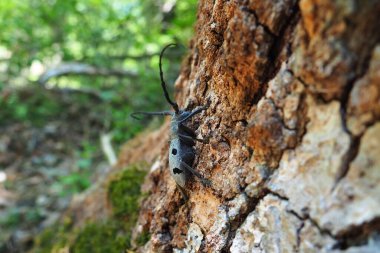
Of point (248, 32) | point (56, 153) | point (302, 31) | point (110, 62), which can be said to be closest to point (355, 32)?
point (302, 31)

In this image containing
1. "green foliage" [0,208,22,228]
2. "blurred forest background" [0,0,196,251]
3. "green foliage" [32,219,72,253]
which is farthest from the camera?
"blurred forest background" [0,0,196,251]

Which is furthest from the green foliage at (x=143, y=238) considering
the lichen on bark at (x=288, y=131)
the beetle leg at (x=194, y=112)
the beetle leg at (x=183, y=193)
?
the beetle leg at (x=194, y=112)

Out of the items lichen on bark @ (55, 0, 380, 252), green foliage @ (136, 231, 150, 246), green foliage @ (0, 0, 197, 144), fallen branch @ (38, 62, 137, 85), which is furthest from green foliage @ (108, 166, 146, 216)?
fallen branch @ (38, 62, 137, 85)

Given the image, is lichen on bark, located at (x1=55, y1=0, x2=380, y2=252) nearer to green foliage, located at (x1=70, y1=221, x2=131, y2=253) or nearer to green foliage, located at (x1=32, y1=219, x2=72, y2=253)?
green foliage, located at (x1=70, y1=221, x2=131, y2=253)

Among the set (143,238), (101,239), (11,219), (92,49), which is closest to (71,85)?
(92,49)

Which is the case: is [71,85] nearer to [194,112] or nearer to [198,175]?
[194,112]

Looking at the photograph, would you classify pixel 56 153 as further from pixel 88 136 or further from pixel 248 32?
pixel 248 32

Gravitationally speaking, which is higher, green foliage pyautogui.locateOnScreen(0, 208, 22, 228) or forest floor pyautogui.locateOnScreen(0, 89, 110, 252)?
forest floor pyautogui.locateOnScreen(0, 89, 110, 252)
